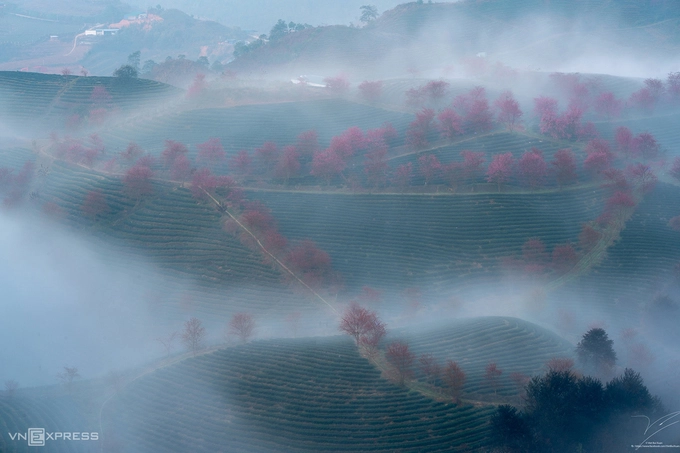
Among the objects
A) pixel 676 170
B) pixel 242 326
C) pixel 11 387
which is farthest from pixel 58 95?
pixel 676 170

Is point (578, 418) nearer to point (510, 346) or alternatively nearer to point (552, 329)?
point (510, 346)

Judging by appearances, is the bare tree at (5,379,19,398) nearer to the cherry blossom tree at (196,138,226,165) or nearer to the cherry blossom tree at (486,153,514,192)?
the cherry blossom tree at (196,138,226,165)

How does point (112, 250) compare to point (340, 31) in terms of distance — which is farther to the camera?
point (340, 31)

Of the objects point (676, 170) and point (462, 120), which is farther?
point (462, 120)

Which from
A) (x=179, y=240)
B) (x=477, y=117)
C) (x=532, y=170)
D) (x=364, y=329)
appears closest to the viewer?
(x=364, y=329)

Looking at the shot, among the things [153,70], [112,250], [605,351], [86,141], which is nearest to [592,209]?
[605,351]

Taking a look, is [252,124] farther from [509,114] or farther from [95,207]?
[509,114]

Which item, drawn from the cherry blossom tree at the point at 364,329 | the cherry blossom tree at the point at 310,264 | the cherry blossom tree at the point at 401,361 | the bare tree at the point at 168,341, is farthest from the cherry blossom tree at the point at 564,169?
the bare tree at the point at 168,341

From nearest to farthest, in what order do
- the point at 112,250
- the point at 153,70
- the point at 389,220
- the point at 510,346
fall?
the point at 510,346 < the point at 112,250 < the point at 389,220 < the point at 153,70
